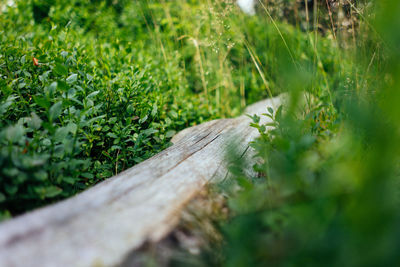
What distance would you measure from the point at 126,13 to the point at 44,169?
3853mm

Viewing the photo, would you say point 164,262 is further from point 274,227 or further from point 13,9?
point 13,9

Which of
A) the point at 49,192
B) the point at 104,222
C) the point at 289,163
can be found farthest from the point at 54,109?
the point at 289,163

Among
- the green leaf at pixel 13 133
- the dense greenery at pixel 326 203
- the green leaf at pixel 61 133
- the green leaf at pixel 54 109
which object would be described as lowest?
the dense greenery at pixel 326 203

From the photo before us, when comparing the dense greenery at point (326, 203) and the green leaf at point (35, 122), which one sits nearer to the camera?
the dense greenery at point (326, 203)

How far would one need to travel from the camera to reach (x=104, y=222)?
0.84 meters

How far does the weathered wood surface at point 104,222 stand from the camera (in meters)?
0.73

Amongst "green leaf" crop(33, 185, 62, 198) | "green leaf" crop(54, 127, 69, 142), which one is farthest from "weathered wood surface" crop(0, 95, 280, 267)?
"green leaf" crop(54, 127, 69, 142)

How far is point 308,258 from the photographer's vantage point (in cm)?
70

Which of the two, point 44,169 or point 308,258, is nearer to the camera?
point 308,258

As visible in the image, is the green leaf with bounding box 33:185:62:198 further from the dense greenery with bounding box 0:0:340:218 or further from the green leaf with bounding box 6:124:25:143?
the green leaf with bounding box 6:124:25:143

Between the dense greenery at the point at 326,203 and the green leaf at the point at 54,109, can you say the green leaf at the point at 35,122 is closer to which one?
the green leaf at the point at 54,109

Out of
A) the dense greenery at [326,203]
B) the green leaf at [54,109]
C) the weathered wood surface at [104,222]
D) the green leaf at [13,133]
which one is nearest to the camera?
the dense greenery at [326,203]

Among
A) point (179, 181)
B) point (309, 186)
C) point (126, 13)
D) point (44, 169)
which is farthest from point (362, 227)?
point (126, 13)

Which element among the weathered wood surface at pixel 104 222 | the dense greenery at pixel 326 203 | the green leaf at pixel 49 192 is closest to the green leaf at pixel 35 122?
the green leaf at pixel 49 192
